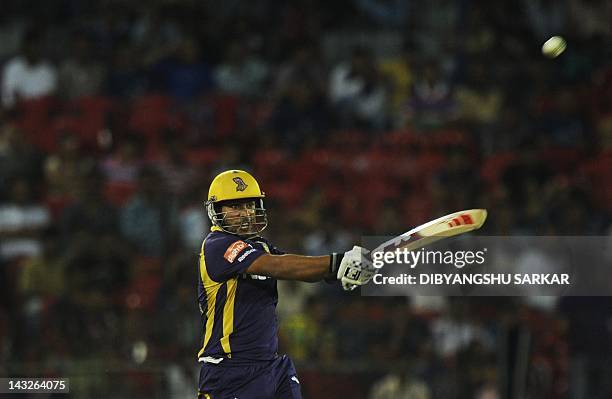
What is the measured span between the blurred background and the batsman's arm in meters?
3.78

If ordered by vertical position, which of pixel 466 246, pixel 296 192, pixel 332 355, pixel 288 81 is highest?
pixel 288 81

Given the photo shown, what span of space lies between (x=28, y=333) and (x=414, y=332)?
3.60m

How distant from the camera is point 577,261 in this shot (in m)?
10.3

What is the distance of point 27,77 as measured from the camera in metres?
14.3

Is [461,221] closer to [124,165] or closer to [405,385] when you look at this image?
[405,385]

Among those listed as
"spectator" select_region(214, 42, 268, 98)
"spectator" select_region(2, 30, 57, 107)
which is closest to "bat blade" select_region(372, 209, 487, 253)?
"spectator" select_region(214, 42, 268, 98)

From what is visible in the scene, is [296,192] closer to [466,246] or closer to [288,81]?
[288,81]

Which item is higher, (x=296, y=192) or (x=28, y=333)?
(x=296, y=192)

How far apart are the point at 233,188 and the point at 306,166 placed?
618 centimetres

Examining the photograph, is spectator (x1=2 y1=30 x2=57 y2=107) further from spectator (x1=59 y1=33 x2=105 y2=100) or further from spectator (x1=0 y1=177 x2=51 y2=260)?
spectator (x1=0 y1=177 x2=51 y2=260)

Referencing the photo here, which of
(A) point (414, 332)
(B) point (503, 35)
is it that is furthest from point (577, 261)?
(B) point (503, 35)

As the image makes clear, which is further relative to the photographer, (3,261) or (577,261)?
(3,261)

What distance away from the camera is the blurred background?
1011 centimetres

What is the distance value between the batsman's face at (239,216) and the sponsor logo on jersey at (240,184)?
0.25 feet
